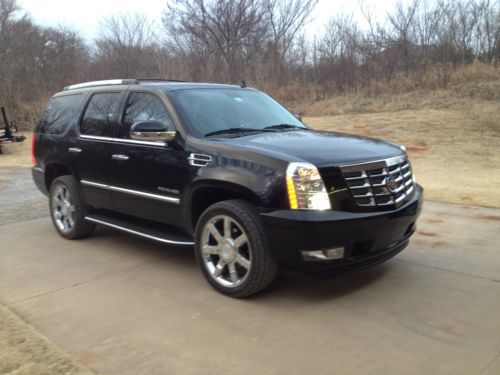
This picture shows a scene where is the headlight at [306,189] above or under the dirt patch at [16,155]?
above

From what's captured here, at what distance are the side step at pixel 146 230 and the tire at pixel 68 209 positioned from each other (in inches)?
8.0

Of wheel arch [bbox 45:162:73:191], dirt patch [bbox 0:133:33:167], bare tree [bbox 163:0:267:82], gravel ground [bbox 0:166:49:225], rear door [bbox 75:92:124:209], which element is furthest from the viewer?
bare tree [bbox 163:0:267:82]

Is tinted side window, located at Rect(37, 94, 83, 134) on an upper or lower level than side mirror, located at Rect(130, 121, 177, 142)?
upper

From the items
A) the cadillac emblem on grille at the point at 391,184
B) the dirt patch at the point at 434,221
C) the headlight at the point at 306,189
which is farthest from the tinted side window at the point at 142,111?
the dirt patch at the point at 434,221

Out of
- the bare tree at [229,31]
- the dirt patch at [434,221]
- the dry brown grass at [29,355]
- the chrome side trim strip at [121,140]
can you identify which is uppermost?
the bare tree at [229,31]

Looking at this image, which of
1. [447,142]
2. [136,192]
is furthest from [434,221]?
[447,142]

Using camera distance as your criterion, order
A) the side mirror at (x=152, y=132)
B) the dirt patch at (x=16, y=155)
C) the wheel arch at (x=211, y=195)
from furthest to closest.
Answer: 1. the dirt patch at (x=16, y=155)
2. the side mirror at (x=152, y=132)
3. the wheel arch at (x=211, y=195)

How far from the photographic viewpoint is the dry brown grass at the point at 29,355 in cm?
292

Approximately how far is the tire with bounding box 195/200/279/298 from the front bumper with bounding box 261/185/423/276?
0.11m

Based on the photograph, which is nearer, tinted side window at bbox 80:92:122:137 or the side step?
the side step

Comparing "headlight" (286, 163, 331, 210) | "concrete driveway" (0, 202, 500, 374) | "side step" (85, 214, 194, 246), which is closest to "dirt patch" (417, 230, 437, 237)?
"concrete driveway" (0, 202, 500, 374)

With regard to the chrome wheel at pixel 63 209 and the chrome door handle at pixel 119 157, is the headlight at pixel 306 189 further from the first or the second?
the chrome wheel at pixel 63 209

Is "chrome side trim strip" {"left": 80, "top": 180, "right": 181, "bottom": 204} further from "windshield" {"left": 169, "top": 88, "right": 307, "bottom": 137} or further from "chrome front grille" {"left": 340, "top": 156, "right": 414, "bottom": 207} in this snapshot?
"chrome front grille" {"left": 340, "top": 156, "right": 414, "bottom": 207}

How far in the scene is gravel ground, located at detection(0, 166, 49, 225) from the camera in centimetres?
734
